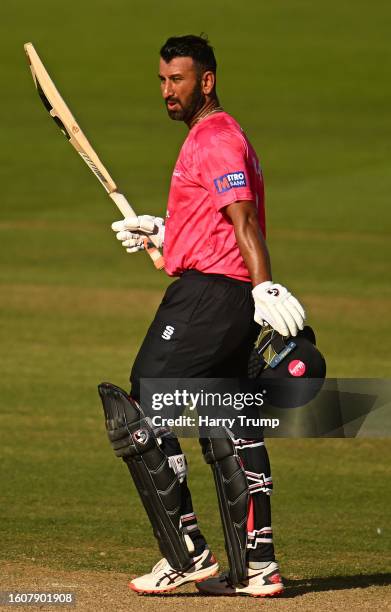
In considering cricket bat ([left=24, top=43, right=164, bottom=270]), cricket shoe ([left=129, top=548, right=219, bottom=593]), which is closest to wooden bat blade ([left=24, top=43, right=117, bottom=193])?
cricket bat ([left=24, top=43, right=164, bottom=270])

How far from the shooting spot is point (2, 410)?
36.1ft

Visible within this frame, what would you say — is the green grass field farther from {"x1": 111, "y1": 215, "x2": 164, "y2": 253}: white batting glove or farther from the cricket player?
{"x1": 111, "y1": 215, "x2": 164, "y2": 253}: white batting glove

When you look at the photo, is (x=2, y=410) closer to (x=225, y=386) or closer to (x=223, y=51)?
(x=225, y=386)

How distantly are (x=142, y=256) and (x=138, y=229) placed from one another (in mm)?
14691

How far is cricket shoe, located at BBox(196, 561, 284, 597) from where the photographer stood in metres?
5.66

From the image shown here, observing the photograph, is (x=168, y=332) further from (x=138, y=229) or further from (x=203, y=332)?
(x=138, y=229)

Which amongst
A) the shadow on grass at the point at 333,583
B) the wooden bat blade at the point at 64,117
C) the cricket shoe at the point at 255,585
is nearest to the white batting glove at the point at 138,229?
the wooden bat blade at the point at 64,117

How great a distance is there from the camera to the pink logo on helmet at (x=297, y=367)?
5.42 m

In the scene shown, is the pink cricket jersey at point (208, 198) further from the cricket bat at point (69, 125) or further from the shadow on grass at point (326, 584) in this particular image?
the shadow on grass at point (326, 584)

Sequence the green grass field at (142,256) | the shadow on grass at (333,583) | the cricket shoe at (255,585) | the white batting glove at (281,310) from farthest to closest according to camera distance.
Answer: the green grass field at (142,256) < the shadow on grass at (333,583) < the cricket shoe at (255,585) < the white batting glove at (281,310)

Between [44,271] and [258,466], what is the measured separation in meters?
13.5

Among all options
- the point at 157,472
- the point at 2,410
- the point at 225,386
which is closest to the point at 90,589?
the point at 157,472

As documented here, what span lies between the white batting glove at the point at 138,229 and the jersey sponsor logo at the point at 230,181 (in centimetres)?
89

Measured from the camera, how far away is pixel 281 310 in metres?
5.15
